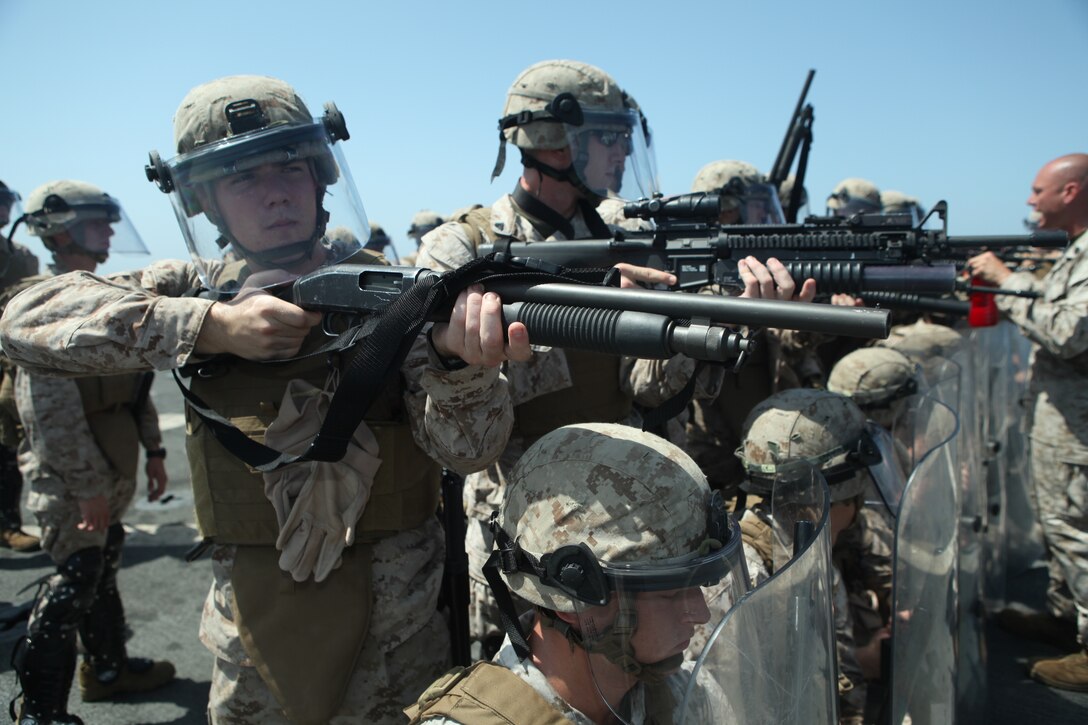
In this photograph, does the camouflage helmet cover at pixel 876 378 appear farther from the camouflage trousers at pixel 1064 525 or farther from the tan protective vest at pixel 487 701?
the tan protective vest at pixel 487 701

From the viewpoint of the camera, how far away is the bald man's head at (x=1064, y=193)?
4648mm

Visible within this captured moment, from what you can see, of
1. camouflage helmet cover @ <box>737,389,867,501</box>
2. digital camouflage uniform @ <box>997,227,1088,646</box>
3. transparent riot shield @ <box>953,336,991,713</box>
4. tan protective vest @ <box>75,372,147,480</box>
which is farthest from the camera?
digital camouflage uniform @ <box>997,227,1088,646</box>

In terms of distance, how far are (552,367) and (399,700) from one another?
1241 mm

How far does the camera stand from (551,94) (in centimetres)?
334

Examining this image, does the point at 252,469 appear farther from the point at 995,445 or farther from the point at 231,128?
the point at 995,445

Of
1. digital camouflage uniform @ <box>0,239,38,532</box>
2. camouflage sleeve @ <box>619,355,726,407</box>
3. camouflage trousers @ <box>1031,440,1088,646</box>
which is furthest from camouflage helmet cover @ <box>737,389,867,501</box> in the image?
digital camouflage uniform @ <box>0,239,38,532</box>

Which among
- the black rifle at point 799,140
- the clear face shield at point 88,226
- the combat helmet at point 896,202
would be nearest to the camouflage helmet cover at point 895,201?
the combat helmet at point 896,202

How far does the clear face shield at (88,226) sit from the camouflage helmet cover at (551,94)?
2466 mm

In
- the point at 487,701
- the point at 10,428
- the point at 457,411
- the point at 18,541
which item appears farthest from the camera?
the point at 18,541

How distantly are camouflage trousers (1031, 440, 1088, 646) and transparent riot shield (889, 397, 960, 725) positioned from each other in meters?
2.27

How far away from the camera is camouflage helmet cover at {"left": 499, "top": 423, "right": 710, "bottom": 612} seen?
1514 mm

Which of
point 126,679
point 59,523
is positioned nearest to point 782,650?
point 59,523

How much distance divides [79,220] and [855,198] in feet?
24.5

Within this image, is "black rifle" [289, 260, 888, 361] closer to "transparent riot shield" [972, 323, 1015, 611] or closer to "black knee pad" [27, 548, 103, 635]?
"black knee pad" [27, 548, 103, 635]
